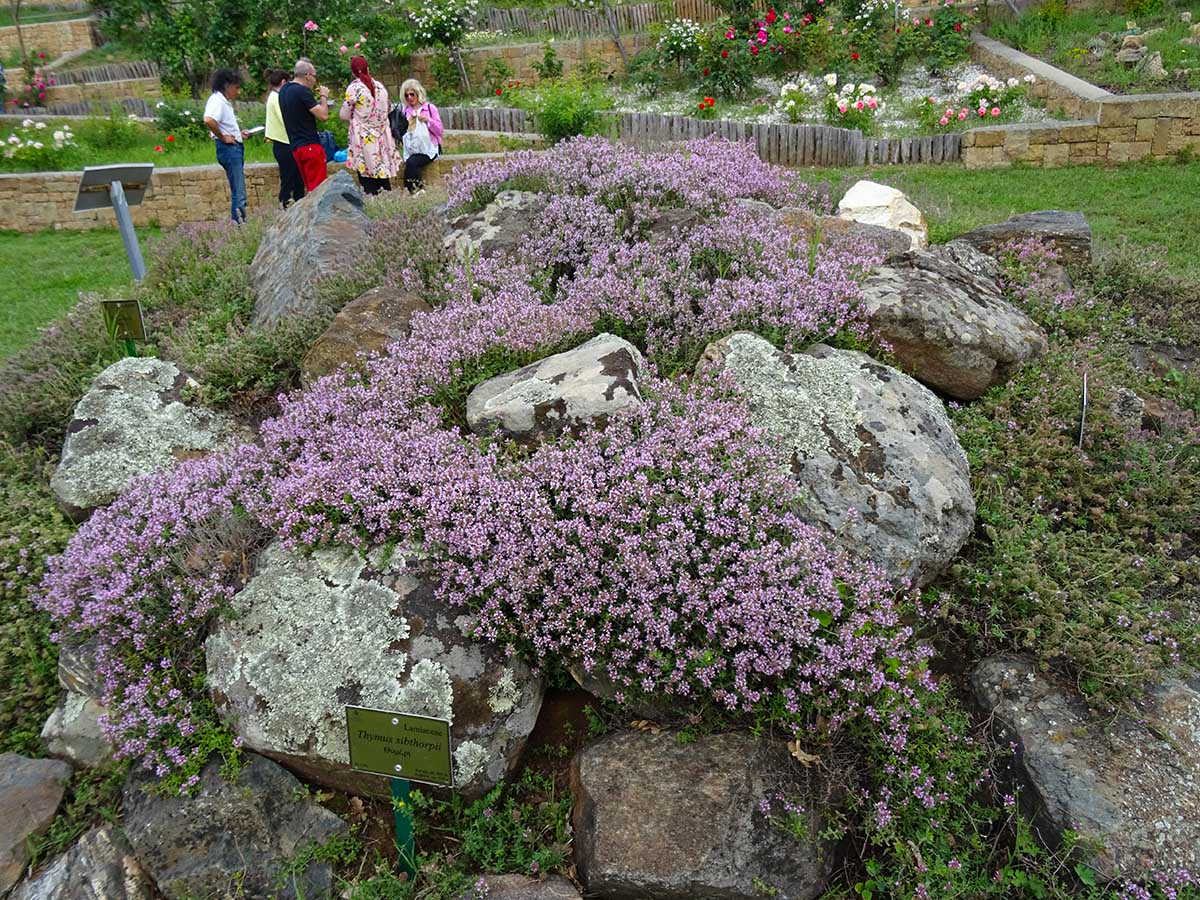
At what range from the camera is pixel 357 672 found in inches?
128

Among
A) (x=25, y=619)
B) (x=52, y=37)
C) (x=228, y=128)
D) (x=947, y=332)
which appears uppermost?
(x=52, y=37)

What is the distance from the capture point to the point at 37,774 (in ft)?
11.3

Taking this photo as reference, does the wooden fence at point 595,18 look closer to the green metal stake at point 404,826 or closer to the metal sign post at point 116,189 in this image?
the metal sign post at point 116,189

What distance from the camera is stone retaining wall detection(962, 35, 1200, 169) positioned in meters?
10.1

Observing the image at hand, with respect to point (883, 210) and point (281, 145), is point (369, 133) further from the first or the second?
point (883, 210)

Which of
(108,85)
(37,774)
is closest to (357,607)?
(37,774)

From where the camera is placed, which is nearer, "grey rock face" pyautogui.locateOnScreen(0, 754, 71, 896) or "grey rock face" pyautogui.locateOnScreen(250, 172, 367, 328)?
"grey rock face" pyautogui.locateOnScreen(0, 754, 71, 896)

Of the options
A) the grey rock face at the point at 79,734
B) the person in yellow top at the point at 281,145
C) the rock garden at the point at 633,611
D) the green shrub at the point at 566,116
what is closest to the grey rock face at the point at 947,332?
the rock garden at the point at 633,611

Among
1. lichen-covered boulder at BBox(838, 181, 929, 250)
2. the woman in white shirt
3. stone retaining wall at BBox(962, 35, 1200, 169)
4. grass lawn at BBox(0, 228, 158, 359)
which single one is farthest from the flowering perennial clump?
stone retaining wall at BBox(962, 35, 1200, 169)

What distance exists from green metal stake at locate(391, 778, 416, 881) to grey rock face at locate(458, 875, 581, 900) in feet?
0.84

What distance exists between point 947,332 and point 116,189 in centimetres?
637

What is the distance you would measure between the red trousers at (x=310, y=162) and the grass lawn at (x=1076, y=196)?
5.47 metres

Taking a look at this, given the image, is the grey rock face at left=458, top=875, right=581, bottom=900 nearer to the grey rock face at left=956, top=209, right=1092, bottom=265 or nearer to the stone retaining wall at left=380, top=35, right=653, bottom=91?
the grey rock face at left=956, top=209, right=1092, bottom=265

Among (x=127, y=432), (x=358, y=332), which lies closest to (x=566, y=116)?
(x=358, y=332)
